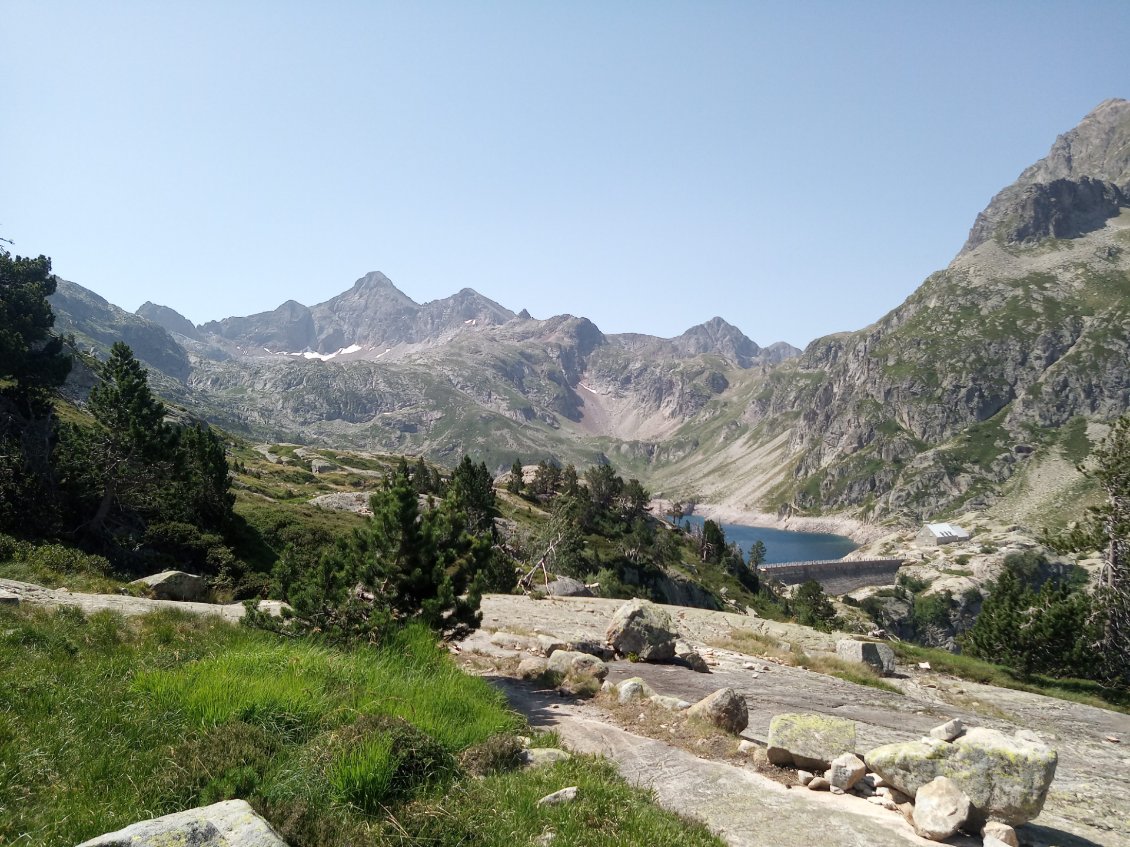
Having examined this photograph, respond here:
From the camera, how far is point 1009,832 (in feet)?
27.9

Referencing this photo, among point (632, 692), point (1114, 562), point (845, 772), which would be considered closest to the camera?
point (845, 772)

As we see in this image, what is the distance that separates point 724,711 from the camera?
1326 cm

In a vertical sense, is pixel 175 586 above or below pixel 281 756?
below

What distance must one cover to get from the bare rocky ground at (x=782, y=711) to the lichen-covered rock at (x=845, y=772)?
291mm

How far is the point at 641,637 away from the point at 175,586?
2041 centimetres

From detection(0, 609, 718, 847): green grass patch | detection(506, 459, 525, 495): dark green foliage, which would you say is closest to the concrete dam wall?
detection(506, 459, 525, 495): dark green foliage

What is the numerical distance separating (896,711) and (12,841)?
20.2m

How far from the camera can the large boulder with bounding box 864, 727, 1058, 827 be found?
8773 millimetres

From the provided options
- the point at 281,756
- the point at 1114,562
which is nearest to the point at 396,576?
the point at 281,756

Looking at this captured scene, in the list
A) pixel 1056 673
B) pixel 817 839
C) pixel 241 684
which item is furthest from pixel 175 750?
pixel 1056 673

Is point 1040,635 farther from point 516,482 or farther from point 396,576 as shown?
point 516,482

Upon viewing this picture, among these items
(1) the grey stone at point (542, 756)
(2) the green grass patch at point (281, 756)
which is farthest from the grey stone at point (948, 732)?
(1) the grey stone at point (542, 756)

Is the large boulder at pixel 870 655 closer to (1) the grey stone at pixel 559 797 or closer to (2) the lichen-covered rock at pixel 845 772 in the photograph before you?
(2) the lichen-covered rock at pixel 845 772

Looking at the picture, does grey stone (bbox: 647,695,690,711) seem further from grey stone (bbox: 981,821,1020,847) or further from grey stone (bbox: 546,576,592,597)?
grey stone (bbox: 546,576,592,597)
